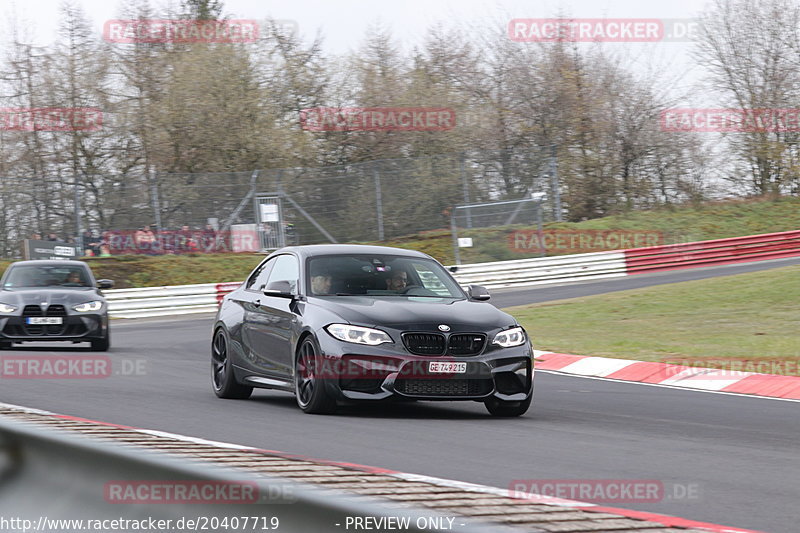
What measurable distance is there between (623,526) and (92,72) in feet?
129

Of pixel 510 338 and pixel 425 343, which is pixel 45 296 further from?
pixel 510 338

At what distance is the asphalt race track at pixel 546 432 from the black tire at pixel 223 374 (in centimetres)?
15

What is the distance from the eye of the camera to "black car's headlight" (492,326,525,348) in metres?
9.24

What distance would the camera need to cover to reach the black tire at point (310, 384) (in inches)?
357

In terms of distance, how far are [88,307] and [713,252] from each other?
23.3 m

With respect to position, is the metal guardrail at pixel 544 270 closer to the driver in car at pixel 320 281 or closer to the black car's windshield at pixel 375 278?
the black car's windshield at pixel 375 278

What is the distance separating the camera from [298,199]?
106 ft

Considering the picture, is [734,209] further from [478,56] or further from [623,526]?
[623,526]

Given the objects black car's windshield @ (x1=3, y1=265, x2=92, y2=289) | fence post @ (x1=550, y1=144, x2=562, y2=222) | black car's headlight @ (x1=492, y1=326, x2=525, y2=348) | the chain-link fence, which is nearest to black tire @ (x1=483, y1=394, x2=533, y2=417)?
black car's headlight @ (x1=492, y1=326, x2=525, y2=348)

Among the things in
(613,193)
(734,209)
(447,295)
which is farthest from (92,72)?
(447,295)

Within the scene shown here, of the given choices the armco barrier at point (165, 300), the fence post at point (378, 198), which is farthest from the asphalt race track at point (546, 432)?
the fence post at point (378, 198)

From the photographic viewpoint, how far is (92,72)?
41094 millimetres

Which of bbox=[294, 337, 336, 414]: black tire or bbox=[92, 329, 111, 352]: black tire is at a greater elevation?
bbox=[294, 337, 336, 414]: black tire

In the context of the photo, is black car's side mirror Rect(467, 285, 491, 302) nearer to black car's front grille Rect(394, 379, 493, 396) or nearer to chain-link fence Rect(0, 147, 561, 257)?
black car's front grille Rect(394, 379, 493, 396)
